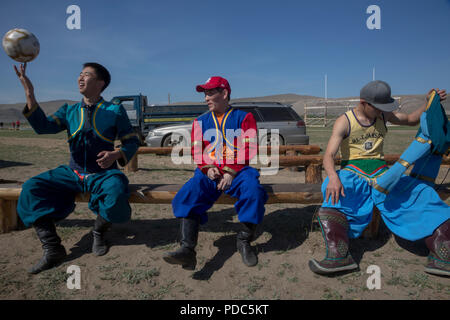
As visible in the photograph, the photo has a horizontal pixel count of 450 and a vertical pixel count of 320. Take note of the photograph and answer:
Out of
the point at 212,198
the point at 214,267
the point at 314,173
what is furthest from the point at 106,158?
the point at 314,173

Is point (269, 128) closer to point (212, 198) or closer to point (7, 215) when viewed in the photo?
point (212, 198)

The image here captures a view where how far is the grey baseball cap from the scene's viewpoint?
7.92 feet

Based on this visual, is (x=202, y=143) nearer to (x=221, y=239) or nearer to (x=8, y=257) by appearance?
(x=221, y=239)

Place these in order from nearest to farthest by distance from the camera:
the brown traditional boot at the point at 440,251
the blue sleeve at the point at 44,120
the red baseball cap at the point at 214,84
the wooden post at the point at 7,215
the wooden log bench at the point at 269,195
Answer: the brown traditional boot at the point at 440,251 → the blue sleeve at the point at 44,120 → the red baseball cap at the point at 214,84 → the wooden log bench at the point at 269,195 → the wooden post at the point at 7,215

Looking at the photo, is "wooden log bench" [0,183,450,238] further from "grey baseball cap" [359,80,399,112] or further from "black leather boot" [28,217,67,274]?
"grey baseball cap" [359,80,399,112]

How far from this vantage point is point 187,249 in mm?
2334

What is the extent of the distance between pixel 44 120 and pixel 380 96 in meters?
3.06

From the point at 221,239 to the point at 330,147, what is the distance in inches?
58.8

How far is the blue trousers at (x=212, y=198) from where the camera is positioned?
2469 mm

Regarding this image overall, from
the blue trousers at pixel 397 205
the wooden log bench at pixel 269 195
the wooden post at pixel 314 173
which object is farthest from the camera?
the wooden post at pixel 314 173

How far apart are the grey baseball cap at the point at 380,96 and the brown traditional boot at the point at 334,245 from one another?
3.24ft

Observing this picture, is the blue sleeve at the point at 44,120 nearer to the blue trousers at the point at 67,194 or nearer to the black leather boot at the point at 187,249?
the blue trousers at the point at 67,194

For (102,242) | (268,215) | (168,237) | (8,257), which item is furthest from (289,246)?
(8,257)

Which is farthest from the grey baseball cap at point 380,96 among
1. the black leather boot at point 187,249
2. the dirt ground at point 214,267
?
the black leather boot at point 187,249
